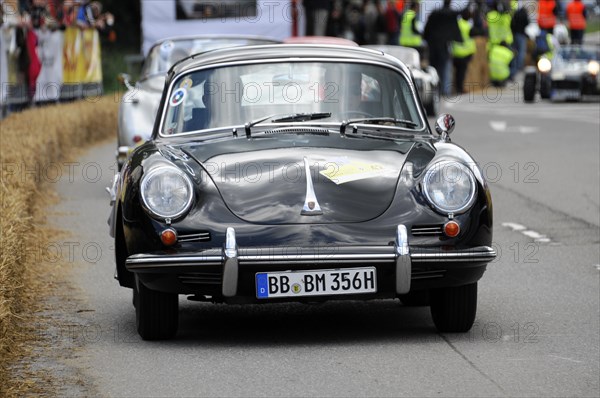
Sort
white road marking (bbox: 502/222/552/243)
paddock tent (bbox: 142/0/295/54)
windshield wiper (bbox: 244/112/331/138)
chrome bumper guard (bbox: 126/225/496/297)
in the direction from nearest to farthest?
chrome bumper guard (bbox: 126/225/496/297), windshield wiper (bbox: 244/112/331/138), white road marking (bbox: 502/222/552/243), paddock tent (bbox: 142/0/295/54)

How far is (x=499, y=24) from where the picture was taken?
38.8m

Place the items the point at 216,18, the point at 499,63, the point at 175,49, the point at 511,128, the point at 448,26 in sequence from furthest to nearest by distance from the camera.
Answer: the point at 499,63 < the point at 448,26 < the point at 216,18 < the point at 511,128 < the point at 175,49

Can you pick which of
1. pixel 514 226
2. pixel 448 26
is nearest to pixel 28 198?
pixel 514 226

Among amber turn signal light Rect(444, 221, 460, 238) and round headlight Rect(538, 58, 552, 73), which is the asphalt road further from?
round headlight Rect(538, 58, 552, 73)

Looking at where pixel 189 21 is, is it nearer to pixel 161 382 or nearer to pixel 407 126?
pixel 407 126

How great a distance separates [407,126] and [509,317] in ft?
3.72

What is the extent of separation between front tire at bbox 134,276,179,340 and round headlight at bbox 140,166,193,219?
361mm

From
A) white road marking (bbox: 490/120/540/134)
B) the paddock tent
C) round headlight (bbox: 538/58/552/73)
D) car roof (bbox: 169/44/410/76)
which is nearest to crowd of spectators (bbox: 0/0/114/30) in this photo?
the paddock tent

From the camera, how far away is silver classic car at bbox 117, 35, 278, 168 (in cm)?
1376

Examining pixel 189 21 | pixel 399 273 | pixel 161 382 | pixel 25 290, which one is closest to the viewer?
pixel 161 382

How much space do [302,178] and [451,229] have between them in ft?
2.34

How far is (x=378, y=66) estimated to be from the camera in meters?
8.20

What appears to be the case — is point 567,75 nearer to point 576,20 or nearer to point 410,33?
point 410,33

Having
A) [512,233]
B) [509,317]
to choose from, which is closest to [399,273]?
[509,317]
